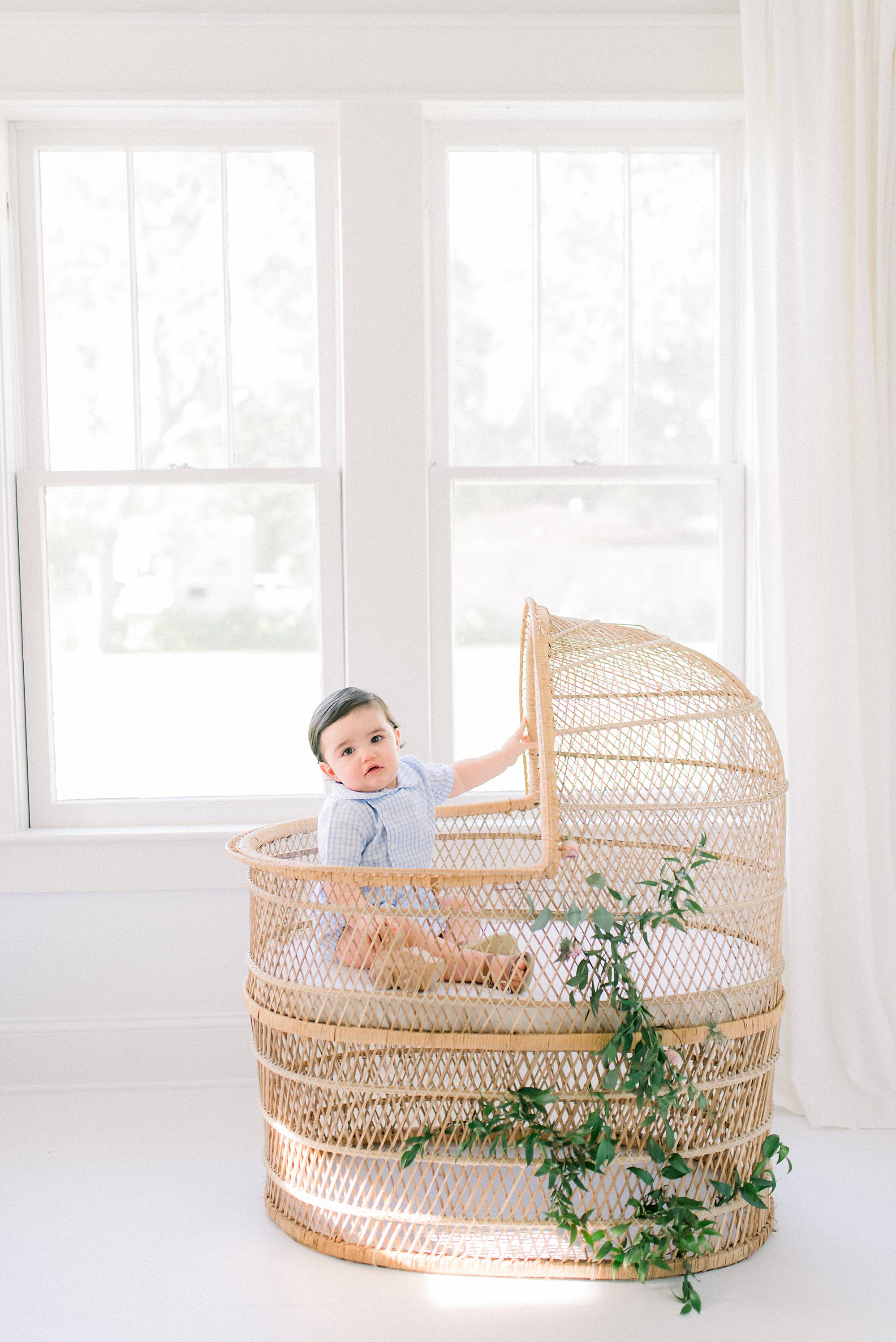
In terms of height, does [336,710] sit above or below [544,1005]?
above

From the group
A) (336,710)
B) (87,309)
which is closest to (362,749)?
(336,710)

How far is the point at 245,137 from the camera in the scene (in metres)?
2.70

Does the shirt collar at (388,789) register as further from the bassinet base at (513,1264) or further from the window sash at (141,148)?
the window sash at (141,148)

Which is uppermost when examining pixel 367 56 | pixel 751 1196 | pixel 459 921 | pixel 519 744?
pixel 367 56

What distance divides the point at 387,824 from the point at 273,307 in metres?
1.40

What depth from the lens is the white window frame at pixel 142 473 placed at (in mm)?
2695

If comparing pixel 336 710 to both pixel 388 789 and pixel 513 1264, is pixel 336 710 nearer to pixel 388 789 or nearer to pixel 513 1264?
pixel 388 789

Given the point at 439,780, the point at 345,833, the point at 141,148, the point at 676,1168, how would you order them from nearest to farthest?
the point at 676,1168
the point at 345,833
the point at 439,780
the point at 141,148

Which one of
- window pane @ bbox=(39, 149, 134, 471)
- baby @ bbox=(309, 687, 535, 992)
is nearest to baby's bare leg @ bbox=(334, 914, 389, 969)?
baby @ bbox=(309, 687, 535, 992)

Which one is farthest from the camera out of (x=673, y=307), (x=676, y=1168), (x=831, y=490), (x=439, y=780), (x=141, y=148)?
(x=673, y=307)

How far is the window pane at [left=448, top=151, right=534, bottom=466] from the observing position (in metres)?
2.75

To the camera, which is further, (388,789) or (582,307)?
(582,307)

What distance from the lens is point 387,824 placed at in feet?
6.86

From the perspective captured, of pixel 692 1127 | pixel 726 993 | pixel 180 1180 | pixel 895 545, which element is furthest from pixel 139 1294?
pixel 895 545
